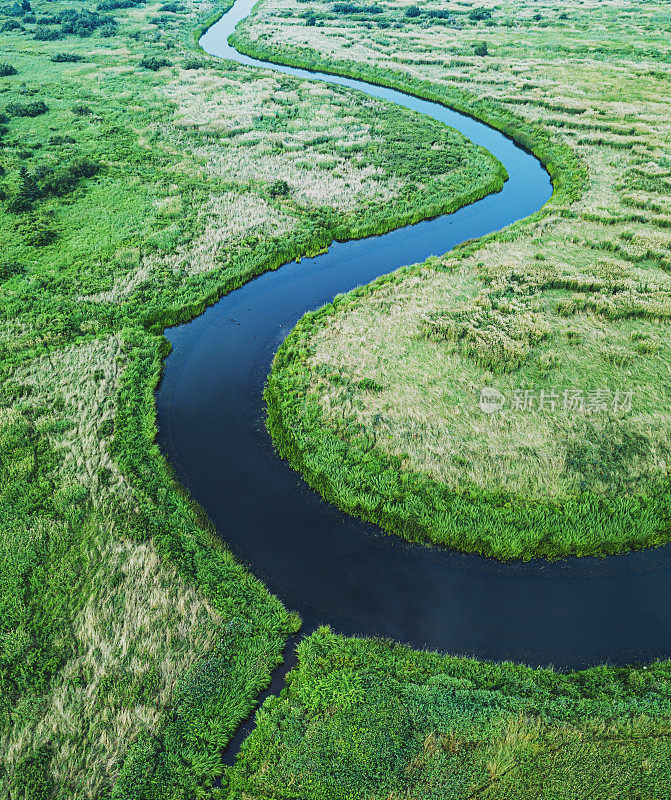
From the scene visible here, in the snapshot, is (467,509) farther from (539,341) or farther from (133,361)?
(133,361)

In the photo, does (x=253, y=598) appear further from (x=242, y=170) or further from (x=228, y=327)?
(x=242, y=170)

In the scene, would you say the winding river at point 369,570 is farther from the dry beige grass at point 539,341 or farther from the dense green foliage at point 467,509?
the dry beige grass at point 539,341

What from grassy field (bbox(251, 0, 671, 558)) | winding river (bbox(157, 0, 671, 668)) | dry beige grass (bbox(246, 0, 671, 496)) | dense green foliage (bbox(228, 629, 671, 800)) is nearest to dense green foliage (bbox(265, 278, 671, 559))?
grassy field (bbox(251, 0, 671, 558))

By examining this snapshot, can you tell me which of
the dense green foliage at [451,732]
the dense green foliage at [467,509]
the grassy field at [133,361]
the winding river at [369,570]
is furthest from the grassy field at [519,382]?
the grassy field at [133,361]

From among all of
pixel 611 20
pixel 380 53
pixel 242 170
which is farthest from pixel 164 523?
pixel 611 20

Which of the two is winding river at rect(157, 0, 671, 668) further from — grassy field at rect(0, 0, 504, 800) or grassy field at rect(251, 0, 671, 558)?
grassy field at rect(0, 0, 504, 800)

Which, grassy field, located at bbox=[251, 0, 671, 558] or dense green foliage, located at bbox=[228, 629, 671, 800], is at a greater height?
grassy field, located at bbox=[251, 0, 671, 558]
